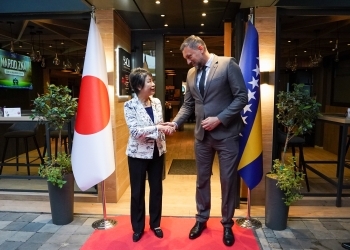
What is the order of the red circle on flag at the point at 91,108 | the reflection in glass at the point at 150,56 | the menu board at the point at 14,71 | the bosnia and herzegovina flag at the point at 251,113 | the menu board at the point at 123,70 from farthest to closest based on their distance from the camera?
the menu board at the point at 14,71 → the reflection in glass at the point at 150,56 → the menu board at the point at 123,70 → the bosnia and herzegovina flag at the point at 251,113 → the red circle on flag at the point at 91,108

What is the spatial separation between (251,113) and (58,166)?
202 cm

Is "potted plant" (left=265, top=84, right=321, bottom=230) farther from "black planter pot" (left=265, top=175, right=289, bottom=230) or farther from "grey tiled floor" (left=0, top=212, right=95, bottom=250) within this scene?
"grey tiled floor" (left=0, top=212, right=95, bottom=250)

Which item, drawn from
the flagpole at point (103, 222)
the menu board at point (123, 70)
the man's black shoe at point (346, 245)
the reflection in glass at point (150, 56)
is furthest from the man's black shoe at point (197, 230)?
the reflection in glass at point (150, 56)

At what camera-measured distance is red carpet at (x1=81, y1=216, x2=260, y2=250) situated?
2.50 m

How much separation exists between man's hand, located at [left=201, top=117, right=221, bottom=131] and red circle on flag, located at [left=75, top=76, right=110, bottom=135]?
3.29ft

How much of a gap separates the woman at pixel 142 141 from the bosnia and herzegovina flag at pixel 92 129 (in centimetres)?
38

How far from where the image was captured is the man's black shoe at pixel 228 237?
8.27 ft

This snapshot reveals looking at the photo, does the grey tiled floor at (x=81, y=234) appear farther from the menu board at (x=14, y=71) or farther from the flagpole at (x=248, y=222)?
the menu board at (x=14, y=71)

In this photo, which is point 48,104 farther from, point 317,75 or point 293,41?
point 317,75

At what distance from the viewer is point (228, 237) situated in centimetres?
255

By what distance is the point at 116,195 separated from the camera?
11.5 ft

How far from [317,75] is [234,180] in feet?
21.6

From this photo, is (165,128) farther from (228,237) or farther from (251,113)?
(228,237)

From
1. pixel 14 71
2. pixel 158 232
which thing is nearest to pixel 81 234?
pixel 158 232
